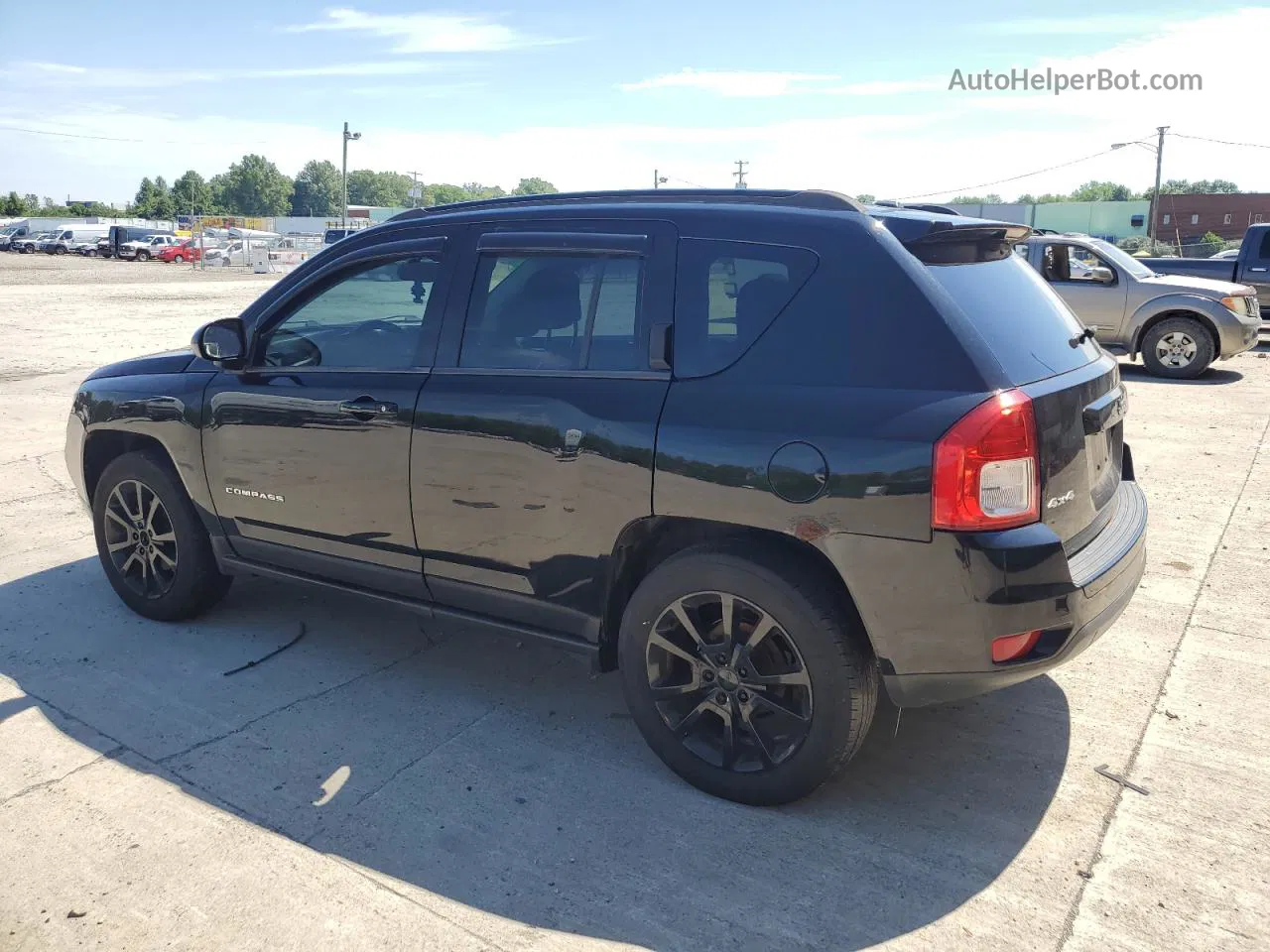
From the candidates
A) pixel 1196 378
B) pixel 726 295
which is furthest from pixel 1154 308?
pixel 726 295

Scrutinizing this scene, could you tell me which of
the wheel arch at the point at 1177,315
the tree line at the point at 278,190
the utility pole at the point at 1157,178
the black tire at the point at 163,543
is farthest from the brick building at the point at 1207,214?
the tree line at the point at 278,190

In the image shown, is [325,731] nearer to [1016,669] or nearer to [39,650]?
[39,650]

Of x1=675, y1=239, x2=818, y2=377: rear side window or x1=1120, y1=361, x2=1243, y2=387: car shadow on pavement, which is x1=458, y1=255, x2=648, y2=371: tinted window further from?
x1=1120, y1=361, x2=1243, y2=387: car shadow on pavement

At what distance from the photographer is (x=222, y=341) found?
14.5 ft

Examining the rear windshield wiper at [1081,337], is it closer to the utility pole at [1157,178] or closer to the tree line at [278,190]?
the utility pole at [1157,178]

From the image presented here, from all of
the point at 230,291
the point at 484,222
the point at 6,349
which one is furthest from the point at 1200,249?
the point at 484,222

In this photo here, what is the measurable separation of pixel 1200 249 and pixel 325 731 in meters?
50.6

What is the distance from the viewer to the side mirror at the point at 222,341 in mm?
4406

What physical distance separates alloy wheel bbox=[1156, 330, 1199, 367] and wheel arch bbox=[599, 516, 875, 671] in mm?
11801

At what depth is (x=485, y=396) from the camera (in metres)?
3.76

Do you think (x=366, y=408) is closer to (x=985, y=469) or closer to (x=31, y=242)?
(x=985, y=469)

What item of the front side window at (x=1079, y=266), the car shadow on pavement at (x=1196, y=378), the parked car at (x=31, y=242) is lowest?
the car shadow on pavement at (x=1196, y=378)

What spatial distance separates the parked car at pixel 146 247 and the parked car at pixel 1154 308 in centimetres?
5541

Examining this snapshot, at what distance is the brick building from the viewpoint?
65062 mm
